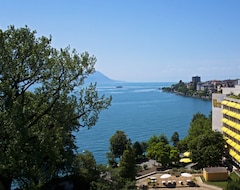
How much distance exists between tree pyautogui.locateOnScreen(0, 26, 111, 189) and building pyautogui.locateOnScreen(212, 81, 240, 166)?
16.0 metres

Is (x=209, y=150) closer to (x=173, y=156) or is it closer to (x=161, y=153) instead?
(x=173, y=156)

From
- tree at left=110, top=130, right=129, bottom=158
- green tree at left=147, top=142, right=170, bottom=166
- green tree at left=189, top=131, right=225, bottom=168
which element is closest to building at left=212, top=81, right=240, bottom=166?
green tree at left=189, top=131, right=225, bottom=168

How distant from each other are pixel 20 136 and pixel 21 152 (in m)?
0.43

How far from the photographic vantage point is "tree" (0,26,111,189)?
8.20 metres

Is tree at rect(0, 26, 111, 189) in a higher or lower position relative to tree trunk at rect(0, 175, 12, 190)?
higher

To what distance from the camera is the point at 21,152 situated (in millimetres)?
8164

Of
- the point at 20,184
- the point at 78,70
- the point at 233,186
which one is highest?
the point at 78,70

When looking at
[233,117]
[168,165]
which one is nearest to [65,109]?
[233,117]

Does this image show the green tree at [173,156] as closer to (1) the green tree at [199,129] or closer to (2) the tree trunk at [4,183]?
(1) the green tree at [199,129]

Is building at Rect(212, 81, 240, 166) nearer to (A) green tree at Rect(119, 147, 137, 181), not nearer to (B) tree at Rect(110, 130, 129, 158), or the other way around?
(A) green tree at Rect(119, 147, 137, 181)

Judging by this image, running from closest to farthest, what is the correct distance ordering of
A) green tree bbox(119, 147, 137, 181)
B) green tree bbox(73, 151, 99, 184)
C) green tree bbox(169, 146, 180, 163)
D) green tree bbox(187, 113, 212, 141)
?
green tree bbox(73, 151, 99, 184)
green tree bbox(119, 147, 137, 181)
green tree bbox(169, 146, 180, 163)
green tree bbox(187, 113, 212, 141)

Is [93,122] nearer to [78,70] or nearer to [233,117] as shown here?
[78,70]

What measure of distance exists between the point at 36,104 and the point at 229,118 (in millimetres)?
19764

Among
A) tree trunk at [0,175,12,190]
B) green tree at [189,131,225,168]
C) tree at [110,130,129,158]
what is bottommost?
tree at [110,130,129,158]
